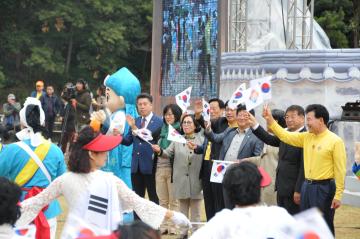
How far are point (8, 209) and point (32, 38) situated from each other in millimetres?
33442

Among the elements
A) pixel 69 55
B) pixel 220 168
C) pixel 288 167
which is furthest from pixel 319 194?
pixel 69 55

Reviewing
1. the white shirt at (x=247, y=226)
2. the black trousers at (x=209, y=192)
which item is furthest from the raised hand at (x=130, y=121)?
the white shirt at (x=247, y=226)

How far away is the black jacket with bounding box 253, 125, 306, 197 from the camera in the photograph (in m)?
8.93

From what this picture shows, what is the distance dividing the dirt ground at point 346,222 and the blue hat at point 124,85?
1.71 metres

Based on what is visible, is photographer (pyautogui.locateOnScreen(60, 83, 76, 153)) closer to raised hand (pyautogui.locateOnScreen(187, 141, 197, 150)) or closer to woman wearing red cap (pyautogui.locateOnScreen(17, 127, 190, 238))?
raised hand (pyautogui.locateOnScreen(187, 141, 197, 150))

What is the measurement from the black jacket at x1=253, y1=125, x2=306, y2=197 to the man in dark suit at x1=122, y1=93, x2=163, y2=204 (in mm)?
2297

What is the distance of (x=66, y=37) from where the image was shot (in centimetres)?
3819

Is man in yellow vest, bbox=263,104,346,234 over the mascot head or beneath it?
beneath

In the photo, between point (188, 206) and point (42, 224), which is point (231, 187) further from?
point (188, 206)

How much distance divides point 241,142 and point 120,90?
5.25 feet

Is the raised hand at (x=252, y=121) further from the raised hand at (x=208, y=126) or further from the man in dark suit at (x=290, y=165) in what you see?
the raised hand at (x=208, y=126)

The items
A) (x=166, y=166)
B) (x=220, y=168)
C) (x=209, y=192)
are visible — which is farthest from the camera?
(x=166, y=166)

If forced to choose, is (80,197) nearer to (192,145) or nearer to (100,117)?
(100,117)

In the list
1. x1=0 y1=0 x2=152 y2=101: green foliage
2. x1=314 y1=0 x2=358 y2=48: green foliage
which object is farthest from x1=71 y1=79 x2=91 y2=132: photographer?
x1=0 y1=0 x2=152 y2=101: green foliage
